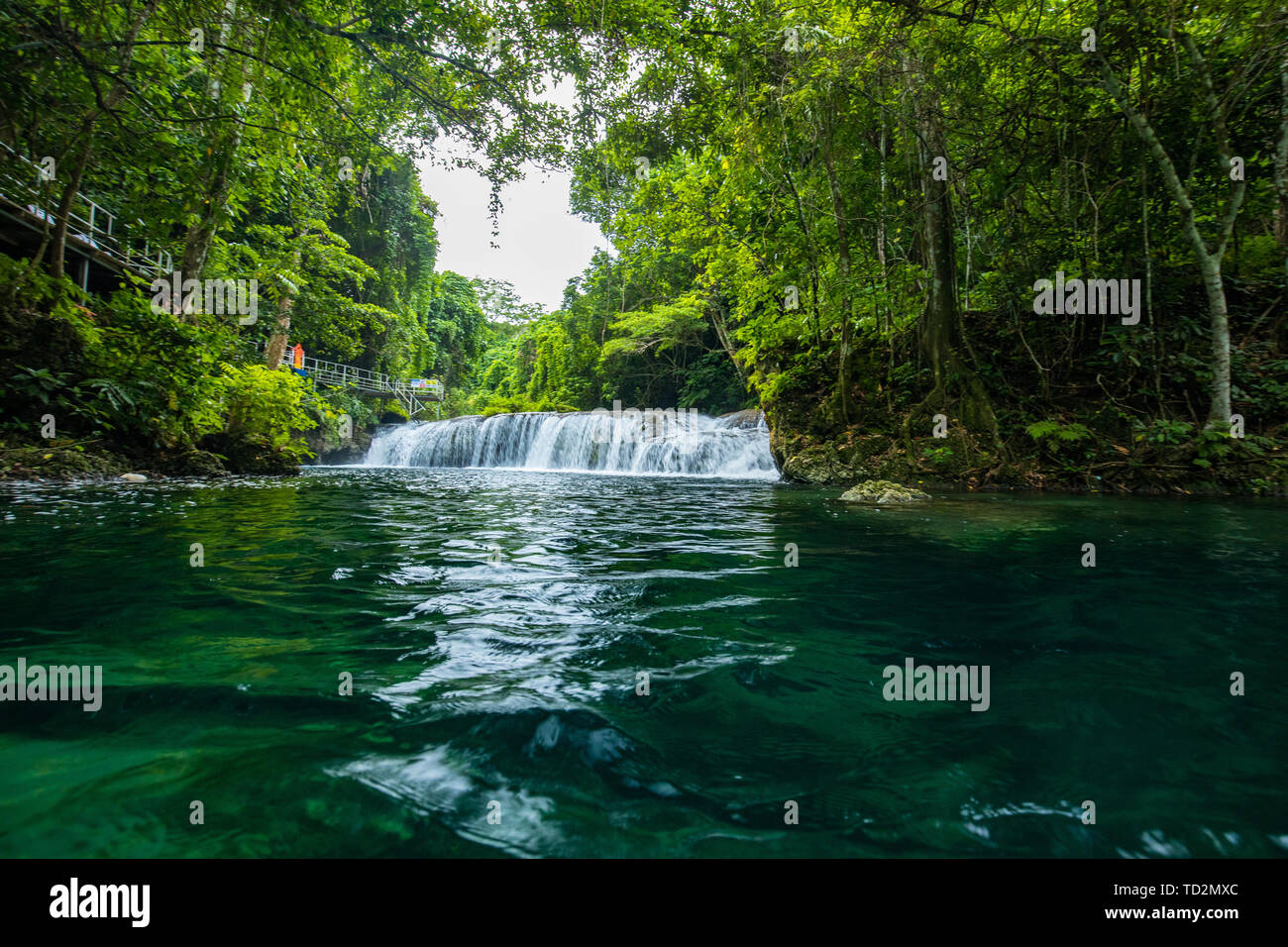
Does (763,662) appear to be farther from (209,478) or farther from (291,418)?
(291,418)

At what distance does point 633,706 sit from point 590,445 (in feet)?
59.7

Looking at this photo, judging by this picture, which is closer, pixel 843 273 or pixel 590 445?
pixel 843 273

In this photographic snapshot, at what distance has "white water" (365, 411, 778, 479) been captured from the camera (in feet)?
55.0

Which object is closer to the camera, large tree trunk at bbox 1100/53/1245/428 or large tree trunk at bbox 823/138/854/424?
large tree trunk at bbox 1100/53/1245/428

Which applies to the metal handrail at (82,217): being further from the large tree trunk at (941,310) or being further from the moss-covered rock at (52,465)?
the large tree trunk at (941,310)
